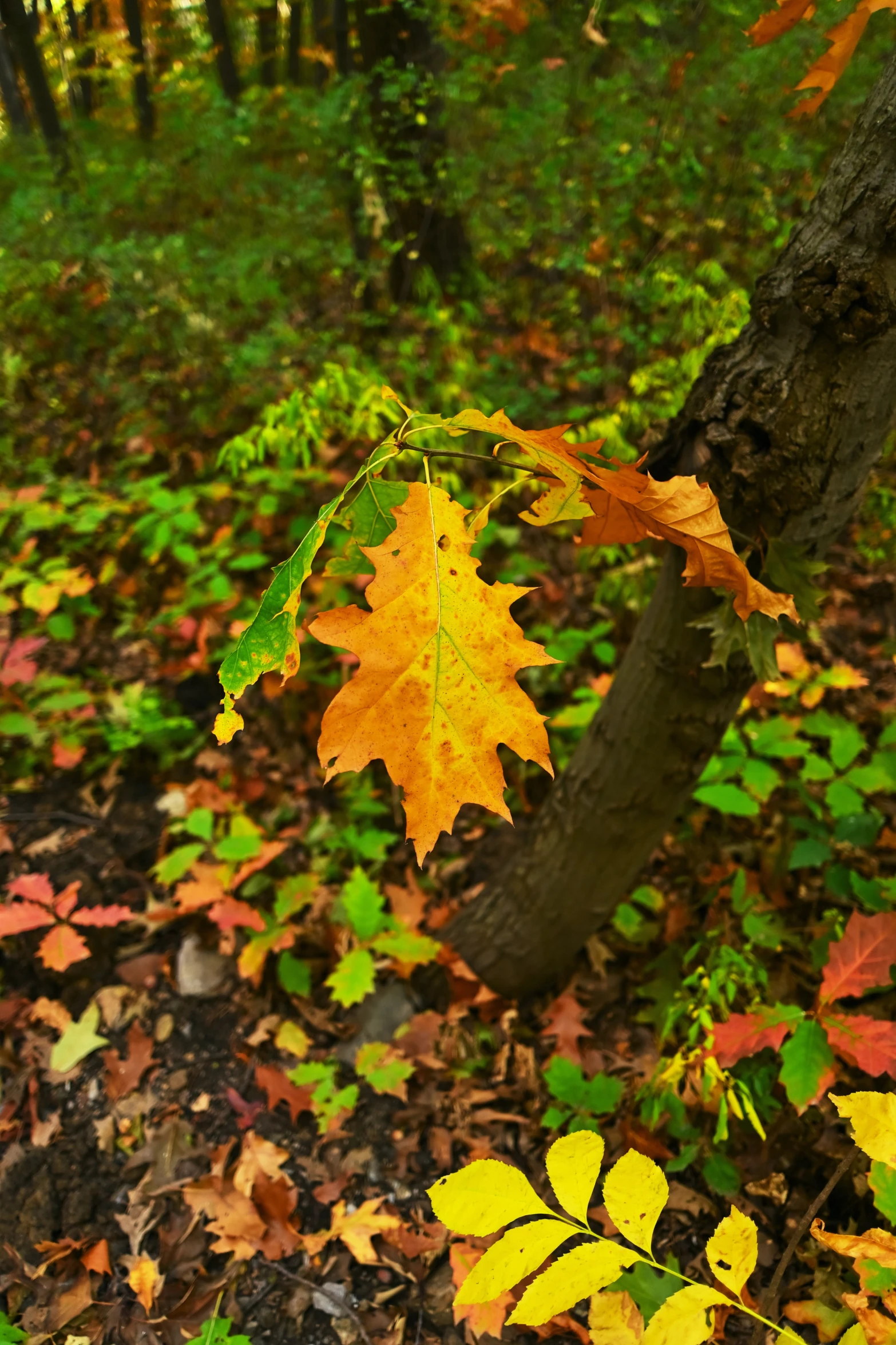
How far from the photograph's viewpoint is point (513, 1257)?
2.98 feet

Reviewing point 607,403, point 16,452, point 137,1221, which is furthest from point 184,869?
point 16,452

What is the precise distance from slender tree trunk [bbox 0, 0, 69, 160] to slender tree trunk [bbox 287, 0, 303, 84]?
4.74m

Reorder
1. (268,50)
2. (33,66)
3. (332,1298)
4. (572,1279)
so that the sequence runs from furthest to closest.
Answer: (268,50), (33,66), (332,1298), (572,1279)

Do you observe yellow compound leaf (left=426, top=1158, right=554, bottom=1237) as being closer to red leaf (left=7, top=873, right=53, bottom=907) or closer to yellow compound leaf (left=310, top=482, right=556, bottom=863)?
yellow compound leaf (left=310, top=482, right=556, bottom=863)

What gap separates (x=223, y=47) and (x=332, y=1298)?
42.4 feet

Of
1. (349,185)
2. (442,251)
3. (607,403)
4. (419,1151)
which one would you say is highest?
(349,185)

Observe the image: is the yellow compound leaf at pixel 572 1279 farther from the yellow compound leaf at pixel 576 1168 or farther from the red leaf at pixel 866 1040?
the red leaf at pixel 866 1040

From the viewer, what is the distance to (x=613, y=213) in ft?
11.6

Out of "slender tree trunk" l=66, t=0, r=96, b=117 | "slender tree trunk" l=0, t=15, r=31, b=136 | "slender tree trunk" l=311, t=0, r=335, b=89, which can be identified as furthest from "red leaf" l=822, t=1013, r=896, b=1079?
"slender tree trunk" l=66, t=0, r=96, b=117

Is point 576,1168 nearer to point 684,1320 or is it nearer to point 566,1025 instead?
point 684,1320

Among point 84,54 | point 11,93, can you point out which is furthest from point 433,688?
point 84,54

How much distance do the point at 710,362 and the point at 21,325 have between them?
621 cm

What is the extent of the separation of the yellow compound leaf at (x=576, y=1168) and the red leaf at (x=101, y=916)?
5.83 ft

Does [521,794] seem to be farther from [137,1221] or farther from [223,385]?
[223,385]
